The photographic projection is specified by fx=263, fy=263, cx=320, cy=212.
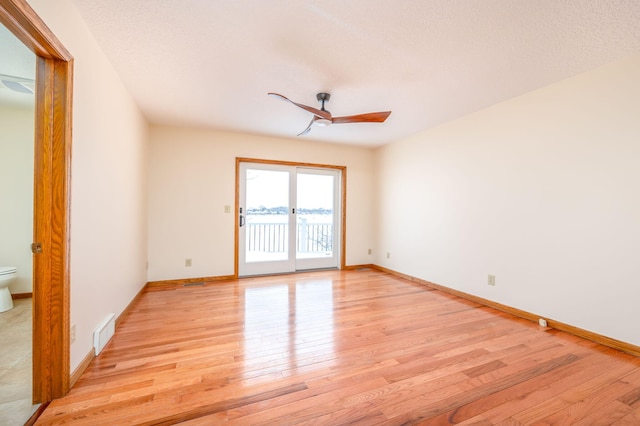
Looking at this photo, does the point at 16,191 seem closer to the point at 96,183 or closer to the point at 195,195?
the point at 195,195

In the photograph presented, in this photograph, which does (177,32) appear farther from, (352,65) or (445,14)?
(445,14)

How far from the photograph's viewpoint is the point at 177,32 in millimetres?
1871

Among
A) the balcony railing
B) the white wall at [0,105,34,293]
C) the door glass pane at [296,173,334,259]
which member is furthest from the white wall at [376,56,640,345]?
the white wall at [0,105,34,293]

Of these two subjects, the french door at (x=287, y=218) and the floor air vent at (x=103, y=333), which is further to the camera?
the french door at (x=287, y=218)

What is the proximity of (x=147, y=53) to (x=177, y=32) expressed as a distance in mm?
453

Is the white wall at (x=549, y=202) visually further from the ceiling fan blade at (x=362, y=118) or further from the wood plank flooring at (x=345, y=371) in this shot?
the ceiling fan blade at (x=362, y=118)

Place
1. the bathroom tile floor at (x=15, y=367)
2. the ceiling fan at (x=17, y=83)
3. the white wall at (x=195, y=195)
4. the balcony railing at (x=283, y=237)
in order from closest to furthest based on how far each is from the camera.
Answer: the bathroom tile floor at (x=15, y=367) → the ceiling fan at (x=17, y=83) → the white wall at (x=195, y=195) → the balcony railing at (x=283, y=237)

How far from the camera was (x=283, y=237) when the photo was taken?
4.73 m

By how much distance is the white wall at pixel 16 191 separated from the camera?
318 cm

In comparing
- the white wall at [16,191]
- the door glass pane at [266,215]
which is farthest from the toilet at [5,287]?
the door glass pane at [266,215]

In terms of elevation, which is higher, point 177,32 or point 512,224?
point 177,32

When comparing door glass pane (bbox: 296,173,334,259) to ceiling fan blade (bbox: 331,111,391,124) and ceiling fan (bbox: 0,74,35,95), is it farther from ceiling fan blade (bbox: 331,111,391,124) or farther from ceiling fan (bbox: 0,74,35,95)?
ceiling fan (bbox: 0,74,35,95)

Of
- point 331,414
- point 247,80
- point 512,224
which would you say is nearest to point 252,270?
point 247,80

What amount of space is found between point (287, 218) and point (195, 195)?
60.0 inches
